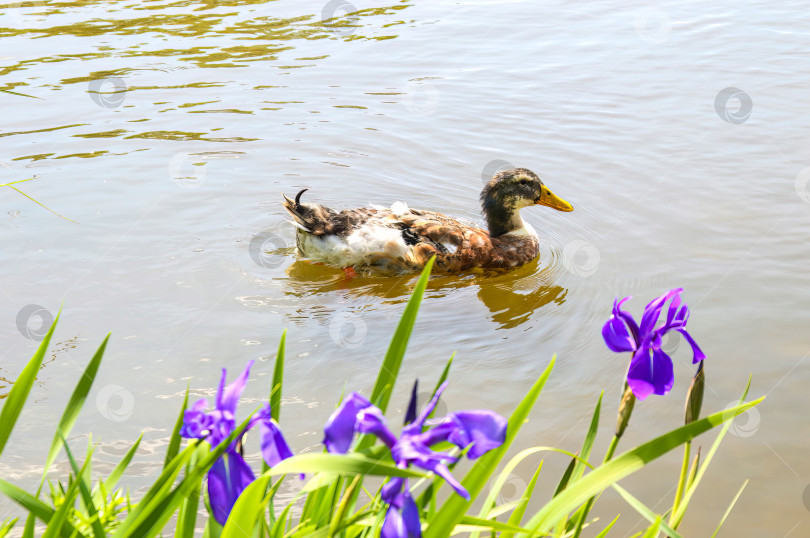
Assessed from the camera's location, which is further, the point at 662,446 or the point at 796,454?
the point at 796,454

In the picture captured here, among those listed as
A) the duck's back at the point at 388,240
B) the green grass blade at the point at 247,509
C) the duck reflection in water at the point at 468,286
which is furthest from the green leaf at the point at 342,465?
the duck's back at the point at 388,240

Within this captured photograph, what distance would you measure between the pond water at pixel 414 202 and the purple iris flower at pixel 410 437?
3.56ft

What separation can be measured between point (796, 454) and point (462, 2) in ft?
34.6

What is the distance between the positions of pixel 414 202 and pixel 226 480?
5991 millimetres

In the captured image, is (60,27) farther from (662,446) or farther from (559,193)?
(662,446)

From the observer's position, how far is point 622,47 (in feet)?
34.4

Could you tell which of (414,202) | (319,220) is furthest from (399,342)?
(414,202)

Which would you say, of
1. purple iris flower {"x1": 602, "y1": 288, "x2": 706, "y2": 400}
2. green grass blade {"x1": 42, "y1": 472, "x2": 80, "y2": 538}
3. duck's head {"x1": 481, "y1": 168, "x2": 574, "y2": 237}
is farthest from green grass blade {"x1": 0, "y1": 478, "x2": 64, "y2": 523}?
duck's head {"x1": 481, "y1": 168, "x2": 574, "y2": 237}

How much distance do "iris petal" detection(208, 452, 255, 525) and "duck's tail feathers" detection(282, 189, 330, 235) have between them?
485 centimetres

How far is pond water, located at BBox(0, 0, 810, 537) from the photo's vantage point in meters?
4.18

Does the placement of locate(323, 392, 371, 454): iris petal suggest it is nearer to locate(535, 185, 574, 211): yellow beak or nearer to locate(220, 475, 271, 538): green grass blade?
locate(220, 475, 271, 538): green grass blade

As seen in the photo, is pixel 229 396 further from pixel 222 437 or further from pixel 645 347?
pixel 645 347

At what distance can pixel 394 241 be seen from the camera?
600cm

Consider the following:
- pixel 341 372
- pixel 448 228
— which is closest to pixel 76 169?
pixel 448 228
